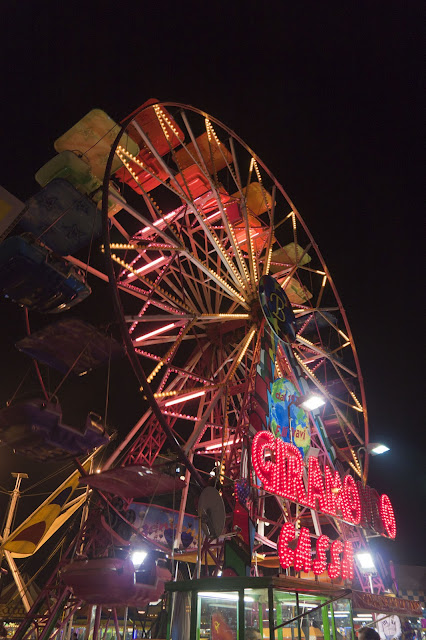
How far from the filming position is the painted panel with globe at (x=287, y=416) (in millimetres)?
10406

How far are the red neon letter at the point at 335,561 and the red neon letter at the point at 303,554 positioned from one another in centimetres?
100

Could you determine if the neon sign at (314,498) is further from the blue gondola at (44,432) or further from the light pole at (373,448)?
the blue gondola at (44,432)

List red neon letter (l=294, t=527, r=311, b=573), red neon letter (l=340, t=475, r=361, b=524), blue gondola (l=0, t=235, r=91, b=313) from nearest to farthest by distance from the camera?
blue gondola (l=0, t=235, r=91, b=313)
red neon letter (l=294, t=527, r=311, b=573)
red neon letter (l=340, t=475, r=361, b=524)

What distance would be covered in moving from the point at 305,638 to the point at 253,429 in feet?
12.2

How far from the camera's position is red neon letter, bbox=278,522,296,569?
8.12 m

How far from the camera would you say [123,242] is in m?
11.0

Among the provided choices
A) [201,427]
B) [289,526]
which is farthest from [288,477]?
[201,427]

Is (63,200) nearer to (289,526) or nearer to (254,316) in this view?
(254,316)

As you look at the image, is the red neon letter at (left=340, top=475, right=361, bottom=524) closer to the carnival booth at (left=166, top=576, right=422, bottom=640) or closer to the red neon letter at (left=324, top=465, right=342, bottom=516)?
the red neon letter at (left=324, top=465, right=342, bottom=516)

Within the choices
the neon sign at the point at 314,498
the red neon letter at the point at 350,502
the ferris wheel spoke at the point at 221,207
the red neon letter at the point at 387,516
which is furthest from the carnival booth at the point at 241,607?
the ferris wheel spoke at the point at 221,207

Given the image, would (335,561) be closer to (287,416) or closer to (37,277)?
(287,416)

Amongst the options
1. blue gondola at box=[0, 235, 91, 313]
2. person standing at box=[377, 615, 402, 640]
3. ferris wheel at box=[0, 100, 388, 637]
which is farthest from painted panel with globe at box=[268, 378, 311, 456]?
blue gondola at box=[0, 235, 91, 313]

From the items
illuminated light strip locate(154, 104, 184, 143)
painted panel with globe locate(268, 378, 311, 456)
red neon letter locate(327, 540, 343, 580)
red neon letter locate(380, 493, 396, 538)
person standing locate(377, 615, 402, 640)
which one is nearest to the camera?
red neon letter locate(327, 540, 343, 580)

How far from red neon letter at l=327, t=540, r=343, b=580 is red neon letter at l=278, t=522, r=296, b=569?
151cm
